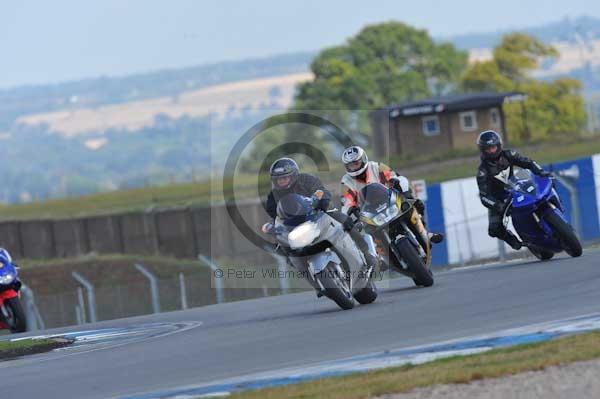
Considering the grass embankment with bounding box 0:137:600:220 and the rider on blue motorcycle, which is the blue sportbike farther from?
the grass embankment with bounding box 0:137:600:220

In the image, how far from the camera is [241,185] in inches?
1537

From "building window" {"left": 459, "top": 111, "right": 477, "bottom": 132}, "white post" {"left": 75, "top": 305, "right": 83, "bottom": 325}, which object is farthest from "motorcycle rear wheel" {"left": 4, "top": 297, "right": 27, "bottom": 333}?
"building window" {"left": 459, "top": 111, "right": 477, "bottom": 132}

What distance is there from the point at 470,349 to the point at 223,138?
1416cm

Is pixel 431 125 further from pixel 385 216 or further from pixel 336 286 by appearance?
pixel 336 286

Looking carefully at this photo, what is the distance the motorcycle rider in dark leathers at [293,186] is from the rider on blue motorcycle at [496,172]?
Result: 3.29 metres

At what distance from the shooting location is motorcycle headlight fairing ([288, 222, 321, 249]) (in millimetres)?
14307

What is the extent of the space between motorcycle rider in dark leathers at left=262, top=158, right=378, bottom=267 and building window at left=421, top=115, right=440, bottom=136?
173ft

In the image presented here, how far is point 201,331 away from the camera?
50.3 feet

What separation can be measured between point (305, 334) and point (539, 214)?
5.54 metres

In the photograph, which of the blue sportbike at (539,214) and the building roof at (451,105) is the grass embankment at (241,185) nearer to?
the building roof at (451,105)

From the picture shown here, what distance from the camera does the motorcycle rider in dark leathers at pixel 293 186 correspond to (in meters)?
14.8

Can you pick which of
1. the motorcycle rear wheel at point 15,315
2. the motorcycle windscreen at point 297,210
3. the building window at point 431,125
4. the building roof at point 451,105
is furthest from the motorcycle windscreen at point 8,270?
the building window at point 431,125

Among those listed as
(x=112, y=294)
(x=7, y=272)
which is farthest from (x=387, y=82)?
(x=7, y=272)

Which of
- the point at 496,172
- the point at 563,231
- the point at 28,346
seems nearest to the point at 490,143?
the point at 496,172
